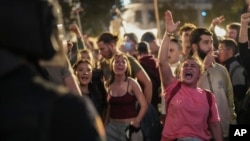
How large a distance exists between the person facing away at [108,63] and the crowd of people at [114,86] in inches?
0.4

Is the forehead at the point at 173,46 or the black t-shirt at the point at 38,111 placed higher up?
the black t-shirt at the point at 38,111

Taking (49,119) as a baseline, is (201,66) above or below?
below

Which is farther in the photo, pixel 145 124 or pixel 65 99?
pixel 145 124

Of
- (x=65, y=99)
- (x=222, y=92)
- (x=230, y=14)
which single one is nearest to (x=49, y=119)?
(x=65, y=99)

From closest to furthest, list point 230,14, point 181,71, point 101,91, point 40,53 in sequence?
point 40,53 < point 181,71 < point 101,91 < point 230,14

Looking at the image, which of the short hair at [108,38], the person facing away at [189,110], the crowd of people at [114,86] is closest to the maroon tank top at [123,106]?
the crowd of people at [114,86]

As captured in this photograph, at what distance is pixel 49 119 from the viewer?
1.75 metres

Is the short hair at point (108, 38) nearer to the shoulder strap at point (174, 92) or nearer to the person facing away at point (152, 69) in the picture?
the person facing away at point (152, 69)

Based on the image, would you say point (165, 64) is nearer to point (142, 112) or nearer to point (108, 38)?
point (142, 112)

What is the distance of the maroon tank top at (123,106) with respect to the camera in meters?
7.52

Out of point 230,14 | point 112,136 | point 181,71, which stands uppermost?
point 181,71

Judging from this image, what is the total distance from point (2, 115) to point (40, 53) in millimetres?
209

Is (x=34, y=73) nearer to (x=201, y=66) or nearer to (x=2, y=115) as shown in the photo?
(x=2, y=115)

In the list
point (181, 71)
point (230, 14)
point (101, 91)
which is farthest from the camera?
point (230, 14)
